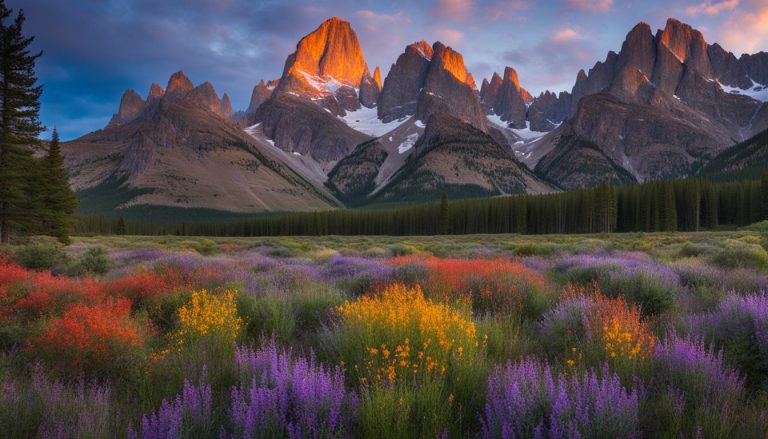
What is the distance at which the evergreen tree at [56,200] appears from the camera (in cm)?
3638

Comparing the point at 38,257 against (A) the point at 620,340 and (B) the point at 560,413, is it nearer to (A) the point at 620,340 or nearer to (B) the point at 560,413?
(B) the point at 560,413

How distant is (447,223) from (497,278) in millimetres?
104828

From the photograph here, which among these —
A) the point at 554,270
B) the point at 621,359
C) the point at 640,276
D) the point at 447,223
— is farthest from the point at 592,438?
the point at 447,223

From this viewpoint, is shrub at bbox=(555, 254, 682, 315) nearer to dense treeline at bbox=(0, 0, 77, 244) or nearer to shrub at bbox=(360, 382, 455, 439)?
shrub at bbox=(360, 382, 455, 439)

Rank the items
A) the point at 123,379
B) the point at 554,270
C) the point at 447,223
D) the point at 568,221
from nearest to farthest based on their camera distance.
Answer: the point at 123,379 < the point at 554,270 < the point at 568,221 < the point at 447,223

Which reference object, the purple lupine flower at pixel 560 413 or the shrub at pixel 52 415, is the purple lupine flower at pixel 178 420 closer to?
the shrub at pixel 52 415

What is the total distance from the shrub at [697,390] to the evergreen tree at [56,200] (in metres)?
43.4

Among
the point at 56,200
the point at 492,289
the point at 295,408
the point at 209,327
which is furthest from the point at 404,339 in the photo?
the point at 56,200

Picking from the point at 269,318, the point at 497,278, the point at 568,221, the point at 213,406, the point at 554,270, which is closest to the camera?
the point at 213,406

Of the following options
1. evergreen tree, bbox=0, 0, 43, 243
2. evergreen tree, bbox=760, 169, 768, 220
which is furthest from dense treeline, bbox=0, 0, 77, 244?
evergreen tree, bbox=760, 169, 768, 220

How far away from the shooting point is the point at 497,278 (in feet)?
28.7

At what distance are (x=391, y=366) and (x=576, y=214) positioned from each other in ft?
363

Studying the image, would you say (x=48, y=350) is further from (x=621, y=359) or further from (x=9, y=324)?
(x=621, y=359)

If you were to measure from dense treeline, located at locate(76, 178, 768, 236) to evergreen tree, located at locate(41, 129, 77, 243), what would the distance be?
84.3 m
